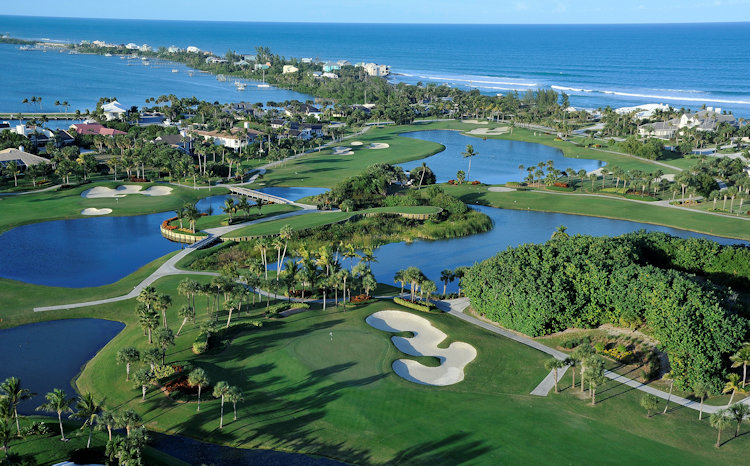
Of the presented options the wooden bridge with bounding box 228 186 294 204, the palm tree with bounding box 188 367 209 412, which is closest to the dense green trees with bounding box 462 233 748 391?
the palm tree with bounding box 188 367 209 412

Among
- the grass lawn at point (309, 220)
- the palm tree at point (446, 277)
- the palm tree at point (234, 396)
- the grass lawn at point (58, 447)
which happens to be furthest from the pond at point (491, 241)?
the grass lawn at point (58, 447)

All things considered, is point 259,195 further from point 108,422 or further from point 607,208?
point 108,422

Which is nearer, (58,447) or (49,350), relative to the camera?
(58,447)

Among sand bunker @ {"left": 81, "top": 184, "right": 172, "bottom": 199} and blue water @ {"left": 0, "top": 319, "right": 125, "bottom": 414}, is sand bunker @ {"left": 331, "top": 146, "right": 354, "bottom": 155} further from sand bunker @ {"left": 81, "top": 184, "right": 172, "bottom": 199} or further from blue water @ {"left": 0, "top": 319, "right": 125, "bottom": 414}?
blue water @ {"left": 0, "top": 319, "right": 125, "bottom": 414}

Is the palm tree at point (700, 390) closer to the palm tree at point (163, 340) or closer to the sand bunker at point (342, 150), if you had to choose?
the palm tree at point (163, 340)

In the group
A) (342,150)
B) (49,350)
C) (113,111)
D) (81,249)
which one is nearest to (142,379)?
(49,350)

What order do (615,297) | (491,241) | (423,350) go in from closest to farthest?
(615,297) < (423,350) < (491,241)
